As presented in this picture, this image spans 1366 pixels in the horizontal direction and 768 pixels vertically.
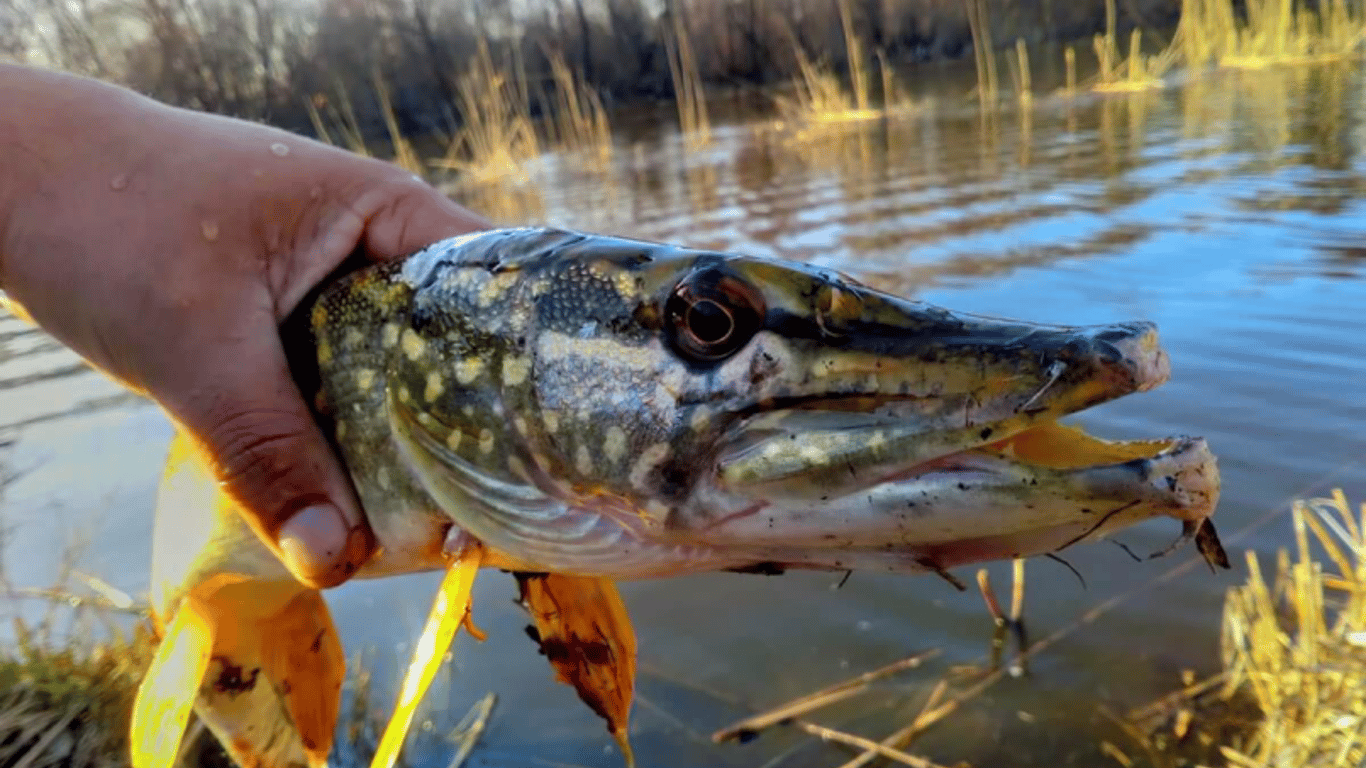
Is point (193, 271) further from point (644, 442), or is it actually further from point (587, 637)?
point (587, 637)

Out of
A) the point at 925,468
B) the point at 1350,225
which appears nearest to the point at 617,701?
the point at 925,468

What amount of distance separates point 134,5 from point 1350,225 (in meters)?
23.9

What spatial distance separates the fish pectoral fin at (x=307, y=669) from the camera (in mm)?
2084

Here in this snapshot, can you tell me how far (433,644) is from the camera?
1.33 metres

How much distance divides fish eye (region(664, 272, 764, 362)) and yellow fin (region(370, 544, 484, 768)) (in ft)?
1.75

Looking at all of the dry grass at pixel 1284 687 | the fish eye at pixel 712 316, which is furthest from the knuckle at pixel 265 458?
the dry grass at pixel 1284 687

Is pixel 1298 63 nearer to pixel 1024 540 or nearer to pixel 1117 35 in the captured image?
pixel 1117 35

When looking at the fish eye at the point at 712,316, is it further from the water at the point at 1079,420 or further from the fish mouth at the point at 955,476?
the water at the point at 1079,420

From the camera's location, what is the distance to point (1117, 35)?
75.2 feet

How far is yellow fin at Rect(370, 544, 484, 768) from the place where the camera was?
1236mm

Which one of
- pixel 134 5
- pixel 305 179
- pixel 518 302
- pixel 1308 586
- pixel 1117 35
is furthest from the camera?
pixel 1117 35

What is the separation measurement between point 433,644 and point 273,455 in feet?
1.58

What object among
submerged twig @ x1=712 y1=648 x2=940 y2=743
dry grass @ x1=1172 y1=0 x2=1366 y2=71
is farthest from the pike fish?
dry grass @ x1=1172 y1=0 x2=1366 y2=71

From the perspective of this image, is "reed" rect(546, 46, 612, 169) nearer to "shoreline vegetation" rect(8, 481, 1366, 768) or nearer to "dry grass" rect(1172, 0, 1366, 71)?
"dry grass" rect(1172, 0, 1366, 71)
